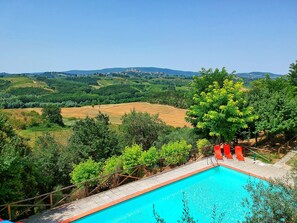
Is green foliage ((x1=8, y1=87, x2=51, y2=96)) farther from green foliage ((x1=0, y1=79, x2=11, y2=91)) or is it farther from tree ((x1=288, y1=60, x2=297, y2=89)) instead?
tree ((x1=288, y1=60, x2=297, y2=89))

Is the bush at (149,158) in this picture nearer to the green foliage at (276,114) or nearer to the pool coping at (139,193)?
the pool coping at (139,193)

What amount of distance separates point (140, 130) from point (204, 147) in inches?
268

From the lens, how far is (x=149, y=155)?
506 inches

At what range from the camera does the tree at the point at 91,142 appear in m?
14.2

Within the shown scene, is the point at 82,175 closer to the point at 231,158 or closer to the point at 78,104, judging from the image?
the point at 231,158

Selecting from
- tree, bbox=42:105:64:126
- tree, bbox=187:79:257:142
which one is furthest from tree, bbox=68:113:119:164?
tree, bbox=42:105:64:126

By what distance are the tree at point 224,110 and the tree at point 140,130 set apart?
602 centimetres

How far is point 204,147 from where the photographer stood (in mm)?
15750

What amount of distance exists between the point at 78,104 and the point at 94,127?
8211 cm

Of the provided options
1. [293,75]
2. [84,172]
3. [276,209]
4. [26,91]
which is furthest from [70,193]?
[26,91]

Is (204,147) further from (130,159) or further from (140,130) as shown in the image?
(140,130)

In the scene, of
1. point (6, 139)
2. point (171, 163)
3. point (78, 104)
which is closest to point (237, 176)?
point (171, 163)

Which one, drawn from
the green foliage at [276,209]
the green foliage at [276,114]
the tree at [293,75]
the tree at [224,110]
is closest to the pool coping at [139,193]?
the tree at [224,110]

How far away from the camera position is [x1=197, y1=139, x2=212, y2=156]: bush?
Result: 1565 centimetres
